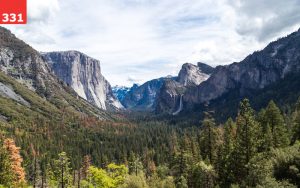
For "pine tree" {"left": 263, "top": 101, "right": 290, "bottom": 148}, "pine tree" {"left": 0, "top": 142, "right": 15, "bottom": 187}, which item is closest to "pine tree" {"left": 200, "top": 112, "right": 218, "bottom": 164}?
"pine tree" {"left": 263, "top": 101, "right": 290, "bottom": 148}

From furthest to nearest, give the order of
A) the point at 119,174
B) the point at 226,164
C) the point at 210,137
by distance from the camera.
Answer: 1. the point at 119,174
2. the point at 210,137
3. the point at 226,164

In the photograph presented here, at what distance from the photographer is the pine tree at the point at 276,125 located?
76.1m

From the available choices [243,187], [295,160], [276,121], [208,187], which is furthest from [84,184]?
[295,160]

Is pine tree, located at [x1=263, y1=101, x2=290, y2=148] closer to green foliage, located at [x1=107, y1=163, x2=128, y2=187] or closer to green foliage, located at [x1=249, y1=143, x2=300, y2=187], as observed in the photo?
green foliage, located at [x1=249, y1=143, x2=300, y2=187]

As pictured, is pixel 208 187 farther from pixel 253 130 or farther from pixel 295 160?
pixel 295 160

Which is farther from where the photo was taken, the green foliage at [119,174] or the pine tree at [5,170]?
the green foliage at [119,174]

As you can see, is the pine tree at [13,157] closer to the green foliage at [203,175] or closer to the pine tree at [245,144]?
the green foliage at [203,175]

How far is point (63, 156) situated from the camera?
81.0 metres

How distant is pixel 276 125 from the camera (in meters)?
86.4

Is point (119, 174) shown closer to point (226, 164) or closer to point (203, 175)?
point (203, 175)

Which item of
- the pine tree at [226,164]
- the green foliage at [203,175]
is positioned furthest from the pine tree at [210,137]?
the green foliage at [203,175]

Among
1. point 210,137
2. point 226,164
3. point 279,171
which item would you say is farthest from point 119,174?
point 279,171

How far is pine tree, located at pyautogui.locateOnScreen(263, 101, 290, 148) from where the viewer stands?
A: 76.1 m

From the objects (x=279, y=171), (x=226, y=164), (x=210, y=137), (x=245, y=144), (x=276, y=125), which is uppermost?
(x=276, y=125)
